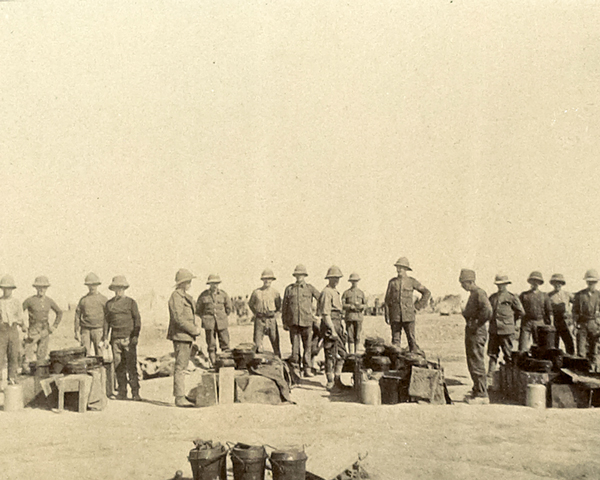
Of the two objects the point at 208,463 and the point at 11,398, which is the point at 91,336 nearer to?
the point at 11,398

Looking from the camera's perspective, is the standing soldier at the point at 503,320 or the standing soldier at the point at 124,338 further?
the standing soldier at the point at 503,320

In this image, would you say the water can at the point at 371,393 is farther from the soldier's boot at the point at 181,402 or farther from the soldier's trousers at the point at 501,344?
the soldier's boot at the point at 181,402

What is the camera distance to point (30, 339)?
11172mm

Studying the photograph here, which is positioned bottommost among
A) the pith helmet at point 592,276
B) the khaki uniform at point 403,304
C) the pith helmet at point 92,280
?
the khaki uniform at point 403,304

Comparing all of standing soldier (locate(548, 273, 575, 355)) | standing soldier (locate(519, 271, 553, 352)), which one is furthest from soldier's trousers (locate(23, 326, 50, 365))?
standing soldier (locate(548, 273, 575, 355))

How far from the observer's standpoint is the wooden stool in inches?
336

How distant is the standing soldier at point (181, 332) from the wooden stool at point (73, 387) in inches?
53.8

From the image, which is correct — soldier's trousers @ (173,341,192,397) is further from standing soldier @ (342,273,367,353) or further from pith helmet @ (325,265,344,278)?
standing soldier @ (342,273,367,353)

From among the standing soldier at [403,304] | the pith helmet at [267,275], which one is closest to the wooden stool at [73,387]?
the pith helmet at [267,275]

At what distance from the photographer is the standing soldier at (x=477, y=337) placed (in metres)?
9.05

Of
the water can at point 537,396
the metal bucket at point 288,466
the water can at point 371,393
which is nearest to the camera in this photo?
the metal bucket at point 288,466

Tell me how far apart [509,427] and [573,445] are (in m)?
0.92

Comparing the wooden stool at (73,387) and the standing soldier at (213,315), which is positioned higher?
the standing soldier at (213,315)

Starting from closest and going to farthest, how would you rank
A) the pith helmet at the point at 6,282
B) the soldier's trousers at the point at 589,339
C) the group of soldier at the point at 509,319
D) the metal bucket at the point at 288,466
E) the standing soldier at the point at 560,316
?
1. the metal bucket at the point at 288,466
2. the group of soldier at the point at 509,319
3. the pith helmet at the point at 6,282
4. the soldier's trousers at the point at 589,339
5. the standing soldier at the point at 560,316
